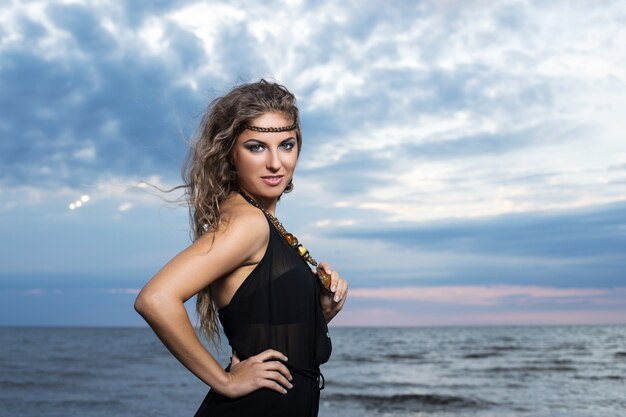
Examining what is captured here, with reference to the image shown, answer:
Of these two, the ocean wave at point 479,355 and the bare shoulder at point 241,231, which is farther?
the ocean wave at point 479,355

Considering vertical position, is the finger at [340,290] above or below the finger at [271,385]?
above

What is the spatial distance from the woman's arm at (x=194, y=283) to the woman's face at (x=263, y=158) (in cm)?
30

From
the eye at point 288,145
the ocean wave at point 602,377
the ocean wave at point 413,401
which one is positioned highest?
the eye at point 288,145

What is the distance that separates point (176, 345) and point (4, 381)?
19.0 meters

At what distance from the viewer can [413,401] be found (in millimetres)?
15086

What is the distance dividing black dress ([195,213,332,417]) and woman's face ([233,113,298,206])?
0.74ft

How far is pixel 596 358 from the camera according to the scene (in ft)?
90.2

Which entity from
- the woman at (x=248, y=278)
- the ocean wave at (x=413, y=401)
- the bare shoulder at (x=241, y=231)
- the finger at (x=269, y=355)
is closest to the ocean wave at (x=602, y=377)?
the ocean wave at (x=413, y=401)

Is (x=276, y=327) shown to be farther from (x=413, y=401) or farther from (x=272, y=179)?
(x=413, y=401)

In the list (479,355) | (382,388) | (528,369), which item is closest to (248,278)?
(382,388)

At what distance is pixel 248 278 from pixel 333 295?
1.62ft

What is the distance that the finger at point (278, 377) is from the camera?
2.28m

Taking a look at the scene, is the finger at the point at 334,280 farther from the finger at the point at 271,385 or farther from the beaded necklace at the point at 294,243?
the finger at the point at 271,385

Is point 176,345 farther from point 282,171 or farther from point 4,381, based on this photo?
point 4,381
